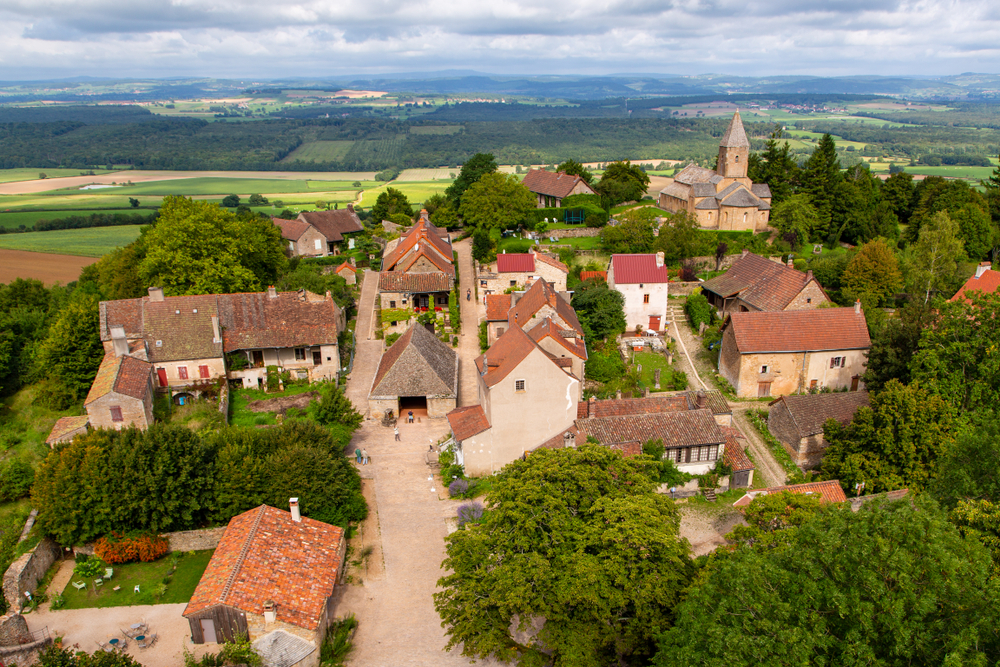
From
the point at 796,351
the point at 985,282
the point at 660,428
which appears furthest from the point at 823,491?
the point at 985,282

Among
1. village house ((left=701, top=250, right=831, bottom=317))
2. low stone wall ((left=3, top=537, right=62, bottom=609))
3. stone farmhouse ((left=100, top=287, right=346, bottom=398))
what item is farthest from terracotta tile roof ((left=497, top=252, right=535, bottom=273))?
low stone wall ((left=3, top=537, right=62, bottom=609))

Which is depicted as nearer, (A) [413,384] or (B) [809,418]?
(B) [809,418]

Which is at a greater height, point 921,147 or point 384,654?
point 921,147

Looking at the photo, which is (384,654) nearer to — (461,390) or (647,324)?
(461,390)

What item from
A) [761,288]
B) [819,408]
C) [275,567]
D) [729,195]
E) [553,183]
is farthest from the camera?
[553,183]

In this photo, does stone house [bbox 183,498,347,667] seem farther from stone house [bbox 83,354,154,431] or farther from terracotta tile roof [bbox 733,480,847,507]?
terracotta tile roof [bbox 733,480,847,507]

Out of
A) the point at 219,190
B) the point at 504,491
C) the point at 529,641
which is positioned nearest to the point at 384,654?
the point at 529,641

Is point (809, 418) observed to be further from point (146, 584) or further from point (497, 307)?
point (146, 584)
